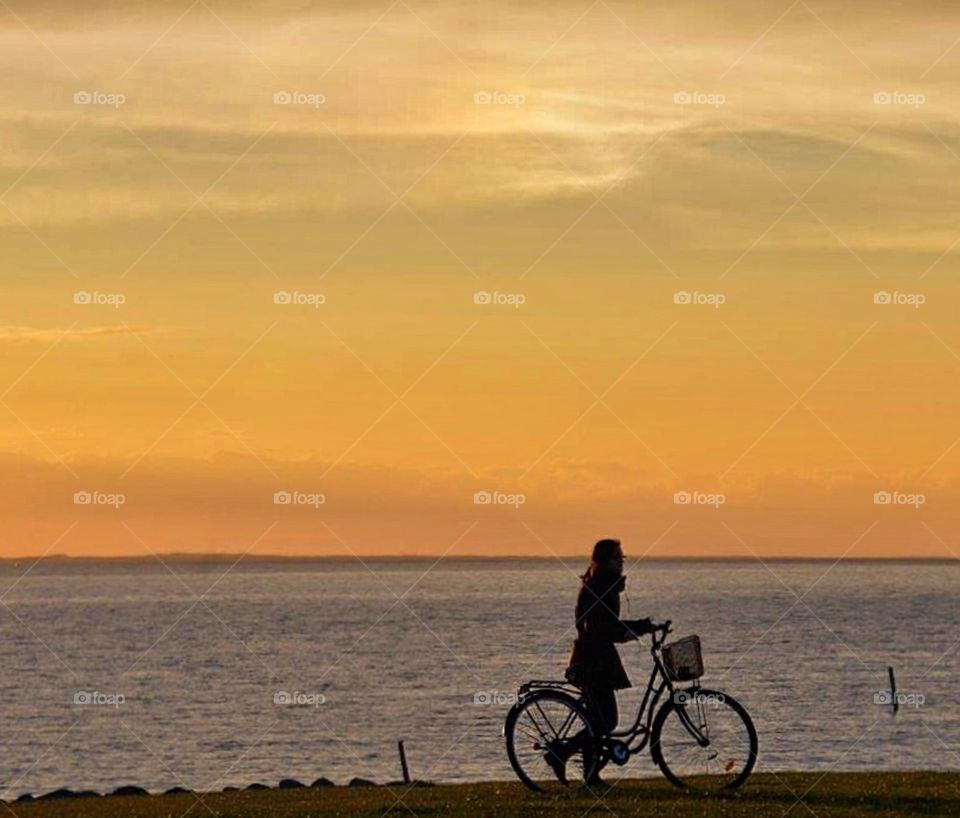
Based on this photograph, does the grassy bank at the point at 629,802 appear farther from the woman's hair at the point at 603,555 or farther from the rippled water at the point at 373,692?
the rippled water at the point at 373,692

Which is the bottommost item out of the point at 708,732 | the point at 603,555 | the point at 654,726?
the point at 708,732

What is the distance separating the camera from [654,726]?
17.7m

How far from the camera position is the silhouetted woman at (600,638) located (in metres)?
17.9

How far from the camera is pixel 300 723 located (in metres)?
66.9

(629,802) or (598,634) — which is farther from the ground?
(598,634)

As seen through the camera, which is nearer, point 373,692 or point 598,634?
point 598,634

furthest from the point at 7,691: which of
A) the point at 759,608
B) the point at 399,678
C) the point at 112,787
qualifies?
the point at 759,608

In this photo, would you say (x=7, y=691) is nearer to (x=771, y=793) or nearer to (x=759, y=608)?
(x=771, y=793)

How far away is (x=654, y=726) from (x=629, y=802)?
3.03 feet

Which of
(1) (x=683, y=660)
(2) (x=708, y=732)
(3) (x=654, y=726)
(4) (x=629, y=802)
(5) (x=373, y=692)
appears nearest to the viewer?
(4) (x=629, y=802)

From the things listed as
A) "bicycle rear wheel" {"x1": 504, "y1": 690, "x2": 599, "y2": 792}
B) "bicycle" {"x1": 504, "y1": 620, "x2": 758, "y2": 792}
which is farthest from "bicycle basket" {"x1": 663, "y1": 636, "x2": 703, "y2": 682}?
"bicycle rear wheel" {"x1": 504, "y1": 690, "x2": 599, "y2": 792}

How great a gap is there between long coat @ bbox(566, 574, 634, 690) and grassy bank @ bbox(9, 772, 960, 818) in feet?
4.49

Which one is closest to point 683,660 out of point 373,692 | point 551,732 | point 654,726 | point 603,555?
point 654,726

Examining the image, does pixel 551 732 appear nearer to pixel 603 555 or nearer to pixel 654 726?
pixel 654 726
